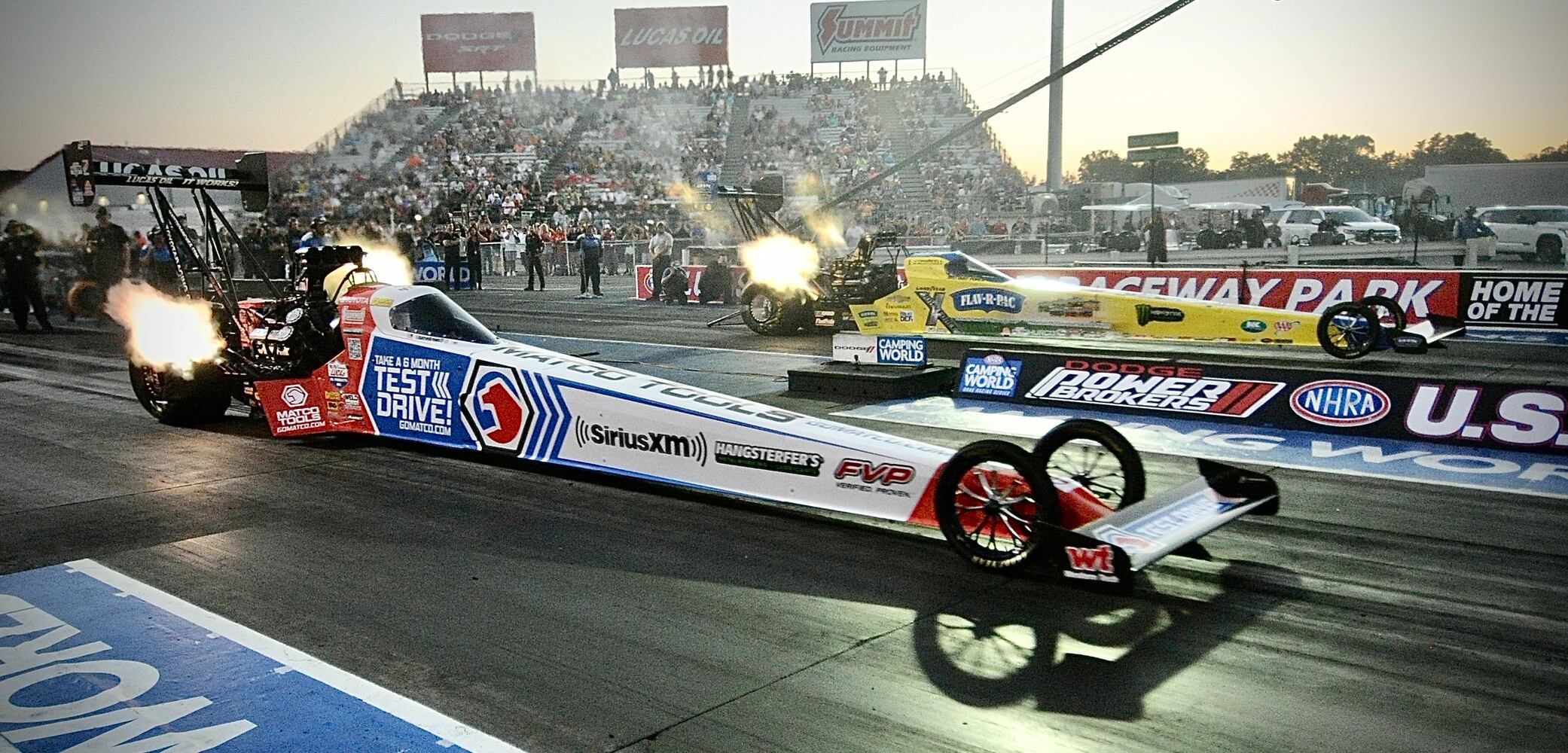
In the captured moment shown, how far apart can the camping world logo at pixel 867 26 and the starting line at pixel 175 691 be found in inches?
1855

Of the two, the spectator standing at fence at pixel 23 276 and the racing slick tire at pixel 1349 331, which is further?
the spectator standing at fence at pixel 23 276

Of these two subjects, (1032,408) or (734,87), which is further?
(734,87)

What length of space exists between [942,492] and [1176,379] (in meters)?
5.46

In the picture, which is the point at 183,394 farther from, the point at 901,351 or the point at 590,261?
the point at 590,261

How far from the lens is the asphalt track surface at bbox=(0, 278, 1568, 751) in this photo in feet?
13.1

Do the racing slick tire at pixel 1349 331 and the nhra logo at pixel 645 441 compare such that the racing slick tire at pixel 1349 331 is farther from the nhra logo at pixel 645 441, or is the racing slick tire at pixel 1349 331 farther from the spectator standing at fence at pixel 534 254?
the spectator standing at fence at pixel 534 254

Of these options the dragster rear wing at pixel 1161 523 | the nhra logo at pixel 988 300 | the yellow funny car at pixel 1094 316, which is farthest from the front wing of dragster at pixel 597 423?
the nhra logo at pixel 988 300

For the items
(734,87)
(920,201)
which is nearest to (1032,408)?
(920,201)

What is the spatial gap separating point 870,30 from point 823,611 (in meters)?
47.5

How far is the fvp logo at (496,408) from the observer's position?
7.93 meters

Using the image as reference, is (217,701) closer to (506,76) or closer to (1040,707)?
(1040,707)

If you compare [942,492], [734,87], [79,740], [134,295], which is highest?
[734,87]

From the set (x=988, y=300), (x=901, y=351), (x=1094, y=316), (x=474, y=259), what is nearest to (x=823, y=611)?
(x=901, y=351)

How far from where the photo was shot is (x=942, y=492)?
18.6 feet
